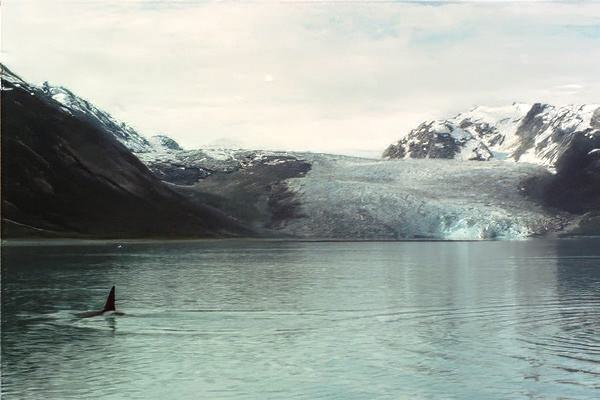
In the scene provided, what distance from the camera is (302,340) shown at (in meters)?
36.2

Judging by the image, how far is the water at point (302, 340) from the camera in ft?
89.0

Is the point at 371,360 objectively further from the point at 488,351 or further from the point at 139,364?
the point at 139,364

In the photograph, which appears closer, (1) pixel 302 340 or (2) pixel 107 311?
(1) pixel 302 340

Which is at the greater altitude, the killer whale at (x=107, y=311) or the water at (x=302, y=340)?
the killer whale at (x=107, y=311)

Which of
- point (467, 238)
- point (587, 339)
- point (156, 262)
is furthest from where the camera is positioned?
point (467, 238)

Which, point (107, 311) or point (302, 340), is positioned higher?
point (107, 311)

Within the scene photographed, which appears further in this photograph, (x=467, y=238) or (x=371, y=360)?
(x=467, y=238)

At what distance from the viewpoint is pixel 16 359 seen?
31.5 m

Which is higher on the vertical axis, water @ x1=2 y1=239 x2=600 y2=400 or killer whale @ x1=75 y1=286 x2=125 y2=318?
killer whale @ x1=75 y1=286 x2=125 y2=318

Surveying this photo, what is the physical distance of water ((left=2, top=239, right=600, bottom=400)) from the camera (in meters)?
27.1

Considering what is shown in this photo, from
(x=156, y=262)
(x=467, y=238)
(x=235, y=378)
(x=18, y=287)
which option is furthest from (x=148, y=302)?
(x=467, y=238)

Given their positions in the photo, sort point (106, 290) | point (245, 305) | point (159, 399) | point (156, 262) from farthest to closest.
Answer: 1. point (156, 262)
2. point (106, 290)
3. point (245, 305)
4. point (159, 399)

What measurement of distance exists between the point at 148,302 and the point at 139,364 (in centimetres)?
2025

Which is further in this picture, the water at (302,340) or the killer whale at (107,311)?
the killer whale at (107,311)
